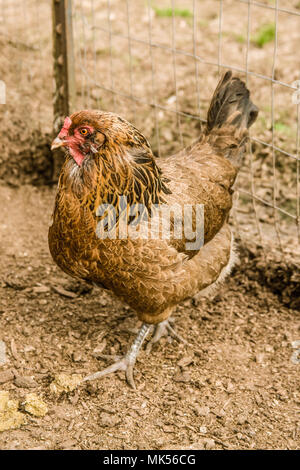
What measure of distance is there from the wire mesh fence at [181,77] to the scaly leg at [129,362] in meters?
1.32

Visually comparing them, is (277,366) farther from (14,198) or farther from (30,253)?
(14,198)

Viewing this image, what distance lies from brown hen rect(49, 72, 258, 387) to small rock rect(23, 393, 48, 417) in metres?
0.40

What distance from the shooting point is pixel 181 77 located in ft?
19.7

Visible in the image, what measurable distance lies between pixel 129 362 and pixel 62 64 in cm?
259

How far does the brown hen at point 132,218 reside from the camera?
2904 mm

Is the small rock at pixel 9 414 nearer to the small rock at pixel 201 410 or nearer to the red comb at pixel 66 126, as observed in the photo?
the small rock at pixel 201 410

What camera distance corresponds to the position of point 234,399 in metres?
3.27

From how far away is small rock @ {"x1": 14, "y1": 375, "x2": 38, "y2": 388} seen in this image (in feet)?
10.6

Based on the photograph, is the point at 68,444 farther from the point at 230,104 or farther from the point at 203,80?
the point at 203,80

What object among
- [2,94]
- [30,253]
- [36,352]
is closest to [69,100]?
[2,94]

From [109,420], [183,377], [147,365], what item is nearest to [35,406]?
[109,420]

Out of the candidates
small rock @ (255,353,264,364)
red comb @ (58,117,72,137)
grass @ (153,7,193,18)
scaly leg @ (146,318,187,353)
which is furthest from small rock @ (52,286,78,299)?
grass @ (153,7,193,18)

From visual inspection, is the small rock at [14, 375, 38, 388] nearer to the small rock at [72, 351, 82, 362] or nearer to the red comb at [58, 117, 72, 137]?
the small rock at [72, 351, 82, 362]

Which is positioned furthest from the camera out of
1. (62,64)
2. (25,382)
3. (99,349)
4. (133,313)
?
(62,64)
